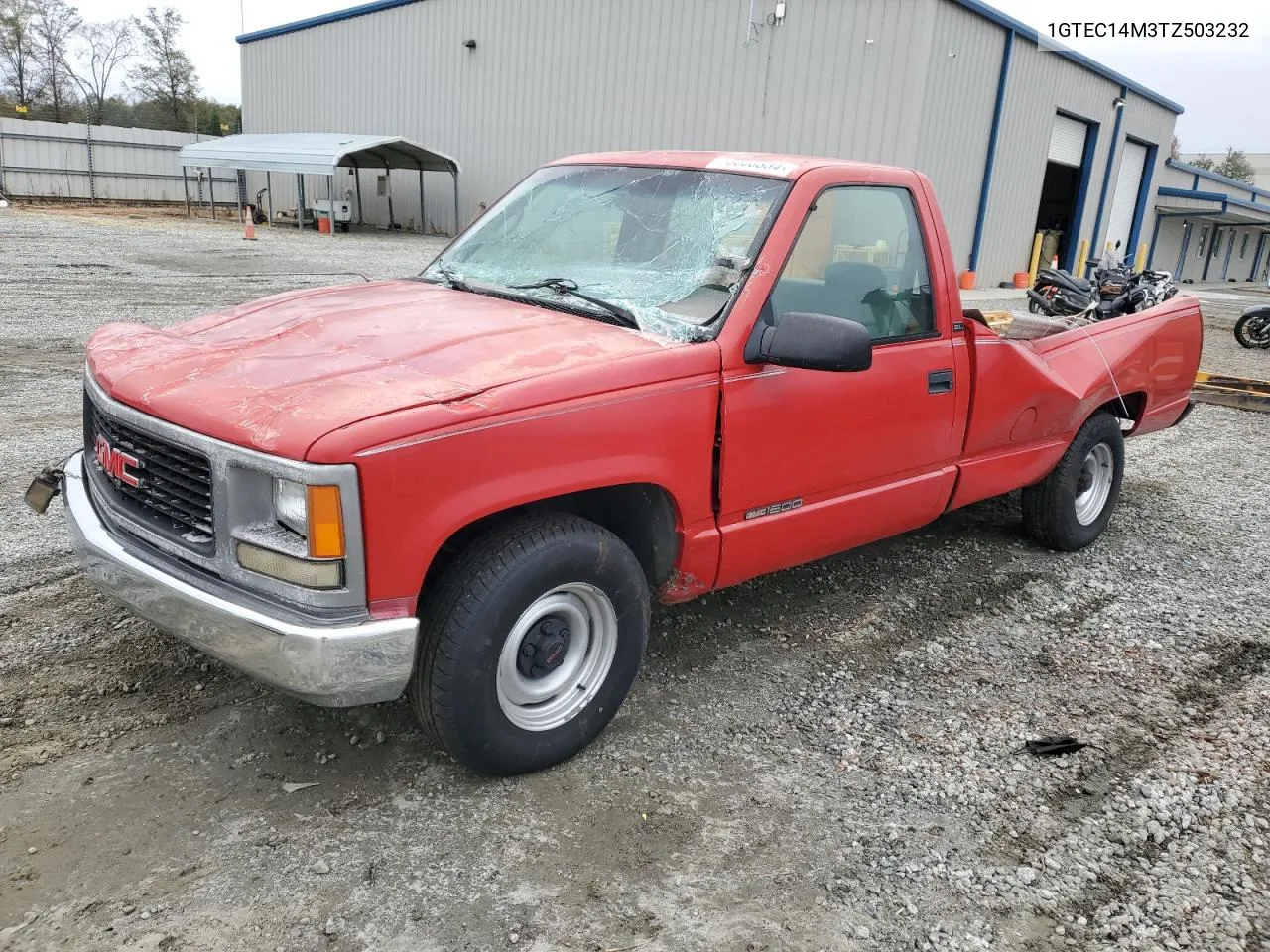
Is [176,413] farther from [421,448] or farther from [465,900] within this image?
[465,900]

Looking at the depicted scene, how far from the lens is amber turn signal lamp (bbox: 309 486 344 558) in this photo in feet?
7.53

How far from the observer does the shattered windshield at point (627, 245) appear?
3.27 metres

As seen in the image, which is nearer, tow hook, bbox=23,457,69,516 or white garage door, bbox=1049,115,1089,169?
tow hook, bbox=23,457,69,516

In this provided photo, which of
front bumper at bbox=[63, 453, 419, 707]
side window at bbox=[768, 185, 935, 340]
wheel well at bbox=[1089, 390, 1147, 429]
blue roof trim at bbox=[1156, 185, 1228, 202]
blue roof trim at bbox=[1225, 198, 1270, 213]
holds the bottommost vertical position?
front bumper at bbox=[63, 453, 419, 707]

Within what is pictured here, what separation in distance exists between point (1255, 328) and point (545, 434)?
55.7 feet

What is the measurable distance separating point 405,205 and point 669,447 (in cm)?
2952

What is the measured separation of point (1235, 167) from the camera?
8838 centimetres

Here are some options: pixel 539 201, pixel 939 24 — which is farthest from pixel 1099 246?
pixel 539 201

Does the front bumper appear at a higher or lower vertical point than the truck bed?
lower

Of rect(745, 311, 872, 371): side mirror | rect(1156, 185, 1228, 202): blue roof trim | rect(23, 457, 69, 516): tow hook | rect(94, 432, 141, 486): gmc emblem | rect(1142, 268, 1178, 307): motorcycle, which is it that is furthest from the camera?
rect(1156, 185, 1228, 202): blue roof trim

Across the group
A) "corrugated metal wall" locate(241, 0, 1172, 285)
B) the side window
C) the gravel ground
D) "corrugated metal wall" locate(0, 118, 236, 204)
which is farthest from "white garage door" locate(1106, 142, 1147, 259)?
"corrugated metal wall" locate(0, 118, 236, 204)

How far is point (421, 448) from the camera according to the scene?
2.38m

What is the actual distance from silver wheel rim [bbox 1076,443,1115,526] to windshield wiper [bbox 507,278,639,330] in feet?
10.5

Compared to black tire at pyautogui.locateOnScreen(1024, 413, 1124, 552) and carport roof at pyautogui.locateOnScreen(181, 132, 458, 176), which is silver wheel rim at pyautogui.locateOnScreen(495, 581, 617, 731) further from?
carport roof at pyautogui.locateOnScreen(181, 132, 458, 176)
